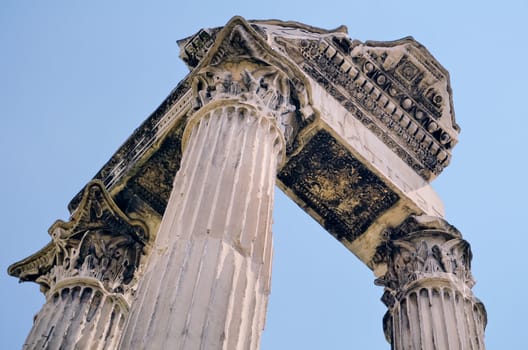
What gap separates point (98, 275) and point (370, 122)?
22.1 feet

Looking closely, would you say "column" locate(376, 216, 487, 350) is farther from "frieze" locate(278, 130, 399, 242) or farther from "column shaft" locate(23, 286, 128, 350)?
"column shaft" locate(23, 286, 128, 350)

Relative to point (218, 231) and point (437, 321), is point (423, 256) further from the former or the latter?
point (218, 231)

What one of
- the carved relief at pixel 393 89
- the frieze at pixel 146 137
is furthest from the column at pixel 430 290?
the frieze at pixel 146 137

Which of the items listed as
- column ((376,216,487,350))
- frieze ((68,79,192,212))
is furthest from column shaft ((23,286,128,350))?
column ((376,216,487,350))

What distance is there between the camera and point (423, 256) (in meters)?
17.0

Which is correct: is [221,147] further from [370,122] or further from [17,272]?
[17,272]

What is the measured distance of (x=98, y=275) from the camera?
16.8m

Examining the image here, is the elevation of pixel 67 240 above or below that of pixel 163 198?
below

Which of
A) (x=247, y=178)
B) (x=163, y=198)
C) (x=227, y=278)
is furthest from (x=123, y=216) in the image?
(x=227, y=278)

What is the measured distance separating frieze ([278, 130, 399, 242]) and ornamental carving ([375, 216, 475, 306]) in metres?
0.80

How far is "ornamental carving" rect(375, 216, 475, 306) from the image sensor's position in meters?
16.7

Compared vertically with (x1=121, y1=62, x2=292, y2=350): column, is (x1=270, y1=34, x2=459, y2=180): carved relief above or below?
above

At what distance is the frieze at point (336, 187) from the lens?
17406mm

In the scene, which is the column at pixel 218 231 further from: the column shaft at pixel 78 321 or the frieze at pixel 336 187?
the column shaft at pixel 78 321
